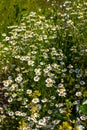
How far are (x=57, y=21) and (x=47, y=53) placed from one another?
1.24 m

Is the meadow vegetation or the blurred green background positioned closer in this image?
the meadow vegetation

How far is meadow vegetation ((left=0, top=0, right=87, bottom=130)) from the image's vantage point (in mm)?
4355

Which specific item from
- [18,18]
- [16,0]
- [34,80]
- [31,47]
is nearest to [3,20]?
[18,18]

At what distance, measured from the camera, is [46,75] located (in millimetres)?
5105

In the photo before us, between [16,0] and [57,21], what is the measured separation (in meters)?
2.17

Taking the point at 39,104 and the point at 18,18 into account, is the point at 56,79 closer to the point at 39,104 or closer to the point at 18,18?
the point at 39,104

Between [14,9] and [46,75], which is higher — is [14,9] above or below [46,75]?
above

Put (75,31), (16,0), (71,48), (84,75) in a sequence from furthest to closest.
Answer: (16,0)
(75,31)
(71,48)
(84,75)

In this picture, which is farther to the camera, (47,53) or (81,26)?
(81,26)

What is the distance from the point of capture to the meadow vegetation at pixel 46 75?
436 centimetres

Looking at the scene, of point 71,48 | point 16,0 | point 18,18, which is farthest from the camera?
point 16,0

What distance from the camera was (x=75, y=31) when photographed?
6137 millimetres

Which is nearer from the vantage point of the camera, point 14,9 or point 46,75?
point 46,75

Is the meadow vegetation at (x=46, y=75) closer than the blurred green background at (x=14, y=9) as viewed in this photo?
Yes
